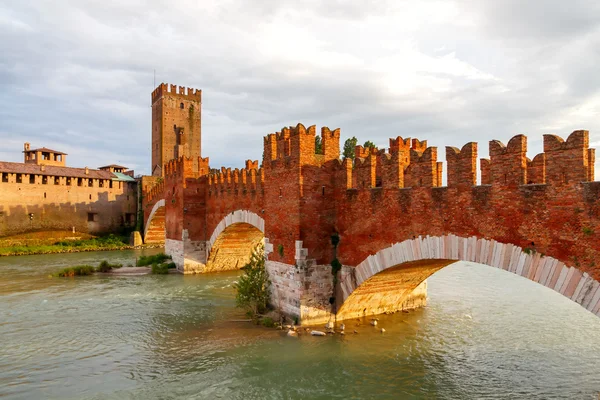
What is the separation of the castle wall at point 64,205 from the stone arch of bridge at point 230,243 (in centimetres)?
2516

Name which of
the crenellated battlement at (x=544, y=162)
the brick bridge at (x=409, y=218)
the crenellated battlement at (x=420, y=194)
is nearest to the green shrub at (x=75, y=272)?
the brick bridge at (x=409, y=218)

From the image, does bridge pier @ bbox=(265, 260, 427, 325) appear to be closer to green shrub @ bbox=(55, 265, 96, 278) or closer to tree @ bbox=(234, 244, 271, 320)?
tree @ bbox=(234, 244, 271, 320)

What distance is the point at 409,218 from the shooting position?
10922 mm

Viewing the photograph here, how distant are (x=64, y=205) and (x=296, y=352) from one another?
39.4 m

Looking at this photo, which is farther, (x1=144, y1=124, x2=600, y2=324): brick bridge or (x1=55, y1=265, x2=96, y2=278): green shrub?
(x1=55, y1=265, x2=96, y2=278): green shrub

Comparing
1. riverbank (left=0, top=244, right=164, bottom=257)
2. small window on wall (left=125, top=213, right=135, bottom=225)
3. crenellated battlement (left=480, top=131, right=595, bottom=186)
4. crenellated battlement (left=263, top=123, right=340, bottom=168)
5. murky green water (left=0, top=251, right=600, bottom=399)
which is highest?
crenellated battlement (left=263, top=123, right=340, bottom=168)

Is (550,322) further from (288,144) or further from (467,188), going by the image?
(288,144)

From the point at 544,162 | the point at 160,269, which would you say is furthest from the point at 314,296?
the point at 160,269

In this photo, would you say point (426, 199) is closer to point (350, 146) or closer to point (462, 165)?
point (462, 165)

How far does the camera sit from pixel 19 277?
24453mm

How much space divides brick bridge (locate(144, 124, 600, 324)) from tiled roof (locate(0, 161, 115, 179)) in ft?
102

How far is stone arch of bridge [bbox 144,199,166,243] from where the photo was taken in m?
39.6

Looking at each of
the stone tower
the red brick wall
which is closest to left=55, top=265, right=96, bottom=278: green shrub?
the red brick wall

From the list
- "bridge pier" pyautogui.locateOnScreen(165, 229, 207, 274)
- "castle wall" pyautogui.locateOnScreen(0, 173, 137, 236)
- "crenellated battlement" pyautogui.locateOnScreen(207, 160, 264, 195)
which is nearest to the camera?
"crenellated battlement" pyautogui.locateOnScreen(207, 160, 264, 195)
